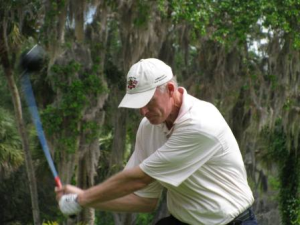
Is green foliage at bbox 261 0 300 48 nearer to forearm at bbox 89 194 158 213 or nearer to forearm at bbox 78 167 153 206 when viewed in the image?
forearm at bbox 89 194 158 213

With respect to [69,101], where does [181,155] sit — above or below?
above

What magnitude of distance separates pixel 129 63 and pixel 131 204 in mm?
13720

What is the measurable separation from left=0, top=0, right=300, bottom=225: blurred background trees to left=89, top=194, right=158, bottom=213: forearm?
11742 mm

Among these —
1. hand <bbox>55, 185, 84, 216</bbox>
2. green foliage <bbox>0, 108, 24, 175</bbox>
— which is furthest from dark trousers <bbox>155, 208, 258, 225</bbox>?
green foliage <bbox>0, 108, 24, 175</bbox>

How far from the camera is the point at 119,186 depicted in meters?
4.42

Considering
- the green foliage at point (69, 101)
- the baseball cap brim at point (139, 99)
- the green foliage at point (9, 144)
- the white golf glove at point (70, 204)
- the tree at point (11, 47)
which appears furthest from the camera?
the green foliage at point (9, 144)

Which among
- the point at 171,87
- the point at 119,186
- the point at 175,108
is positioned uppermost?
the point at 171,87

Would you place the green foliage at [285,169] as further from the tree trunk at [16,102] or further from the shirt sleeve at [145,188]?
the shirt sleeve at [145,188]

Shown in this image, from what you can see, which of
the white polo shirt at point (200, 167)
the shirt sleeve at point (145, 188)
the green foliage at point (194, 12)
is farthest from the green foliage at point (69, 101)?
the white polo shirt at point (200, 167)

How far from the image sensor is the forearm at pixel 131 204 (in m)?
4.75

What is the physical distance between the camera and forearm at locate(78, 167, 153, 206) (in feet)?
14.5

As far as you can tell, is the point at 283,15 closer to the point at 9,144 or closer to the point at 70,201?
the point at 9,144

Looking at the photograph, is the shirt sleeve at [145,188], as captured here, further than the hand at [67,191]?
Yes

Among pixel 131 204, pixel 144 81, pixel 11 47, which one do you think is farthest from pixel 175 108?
pixel 11 47
